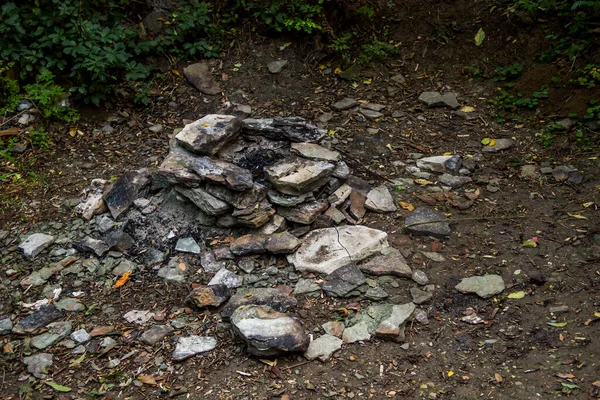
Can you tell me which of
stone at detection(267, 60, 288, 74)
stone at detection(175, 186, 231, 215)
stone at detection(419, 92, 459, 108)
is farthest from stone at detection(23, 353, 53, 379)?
stone at detection(419, 92, 459, 108)

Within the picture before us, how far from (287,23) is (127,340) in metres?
3.34

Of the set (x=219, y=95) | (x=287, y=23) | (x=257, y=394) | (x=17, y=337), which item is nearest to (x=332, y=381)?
(x=257, y=394)

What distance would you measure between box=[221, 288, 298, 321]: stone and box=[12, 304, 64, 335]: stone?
3.52 feet

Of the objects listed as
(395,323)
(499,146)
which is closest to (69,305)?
(395,323)

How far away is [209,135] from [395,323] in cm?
186

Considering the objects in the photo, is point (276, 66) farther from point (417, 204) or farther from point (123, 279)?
point (123, 279)

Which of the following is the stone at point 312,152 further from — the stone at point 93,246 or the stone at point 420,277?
the stone at point 93,246

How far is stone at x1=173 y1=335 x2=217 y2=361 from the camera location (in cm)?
314

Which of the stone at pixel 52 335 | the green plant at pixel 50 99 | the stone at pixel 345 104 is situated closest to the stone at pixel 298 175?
the stone at pixel 345 104

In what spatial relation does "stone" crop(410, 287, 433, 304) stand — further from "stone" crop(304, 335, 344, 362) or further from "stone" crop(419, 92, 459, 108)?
"stone" crop(419, 92, 459, 108)

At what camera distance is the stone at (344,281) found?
3449 millimetres

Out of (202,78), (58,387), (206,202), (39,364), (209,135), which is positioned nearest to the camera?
(58,387)

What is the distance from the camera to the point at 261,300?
11.0 ft

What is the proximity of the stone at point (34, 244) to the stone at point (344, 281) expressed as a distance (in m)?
2.00
